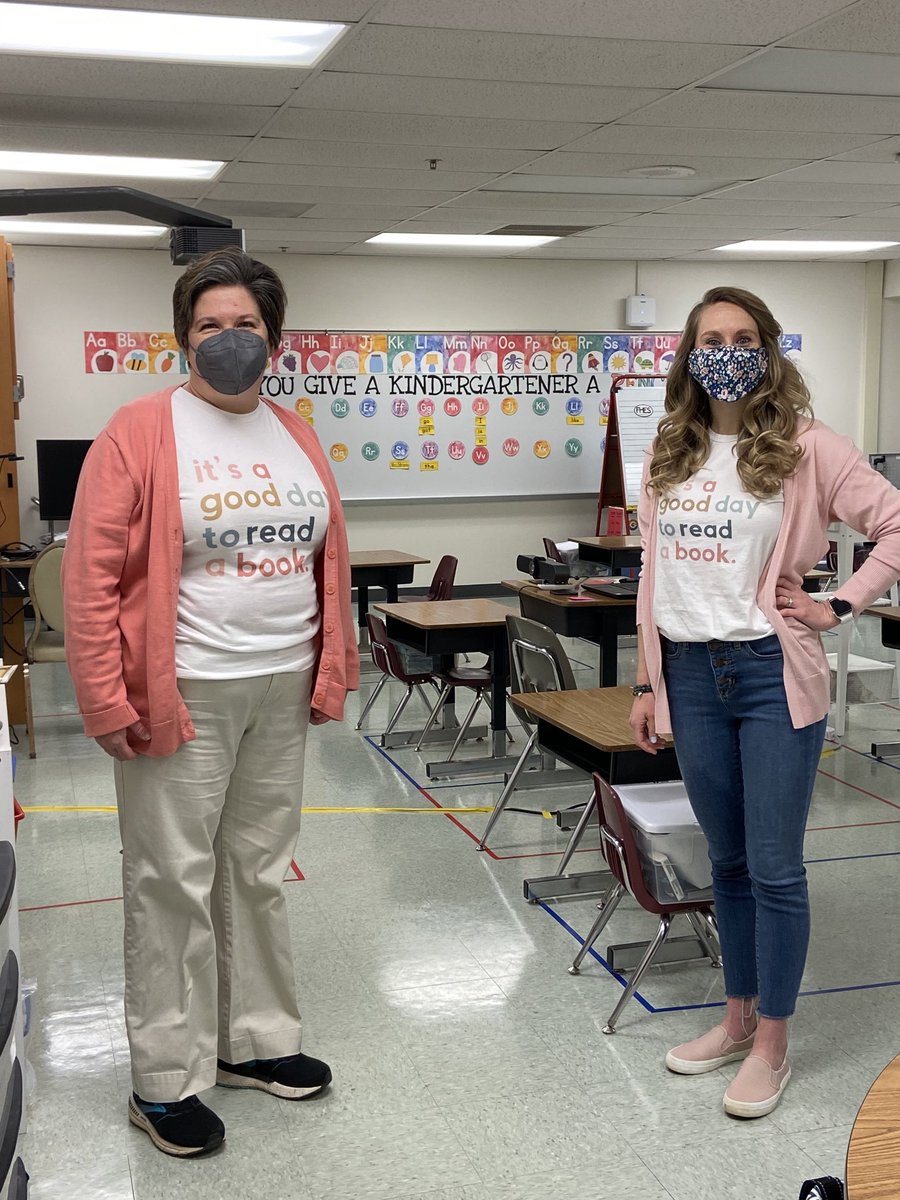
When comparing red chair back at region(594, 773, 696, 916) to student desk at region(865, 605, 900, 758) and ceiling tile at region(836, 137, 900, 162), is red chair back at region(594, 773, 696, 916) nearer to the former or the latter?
student desk at region(865, 605, 900, 758)

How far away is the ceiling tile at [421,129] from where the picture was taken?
548 centimetres

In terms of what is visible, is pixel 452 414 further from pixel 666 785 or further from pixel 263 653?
pixel 263 653

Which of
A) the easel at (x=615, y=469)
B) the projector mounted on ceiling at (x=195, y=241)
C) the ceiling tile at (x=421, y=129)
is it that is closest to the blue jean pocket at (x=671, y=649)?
the projector mounted on ceiling at (x=195, y=241)

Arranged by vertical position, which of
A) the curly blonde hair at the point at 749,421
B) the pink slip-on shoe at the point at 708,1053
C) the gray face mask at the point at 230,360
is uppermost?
the gray face mask at the point at 230,360

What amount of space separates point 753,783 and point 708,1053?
72 cm

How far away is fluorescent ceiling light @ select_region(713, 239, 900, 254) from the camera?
10086 millimetres

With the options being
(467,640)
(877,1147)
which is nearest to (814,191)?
(467,640)

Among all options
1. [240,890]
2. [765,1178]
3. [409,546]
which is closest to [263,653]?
[240,890]

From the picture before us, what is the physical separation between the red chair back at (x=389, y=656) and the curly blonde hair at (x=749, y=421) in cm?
324

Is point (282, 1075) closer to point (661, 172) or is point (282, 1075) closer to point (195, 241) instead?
point (195, 241)

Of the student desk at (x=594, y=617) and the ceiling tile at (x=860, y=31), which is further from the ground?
the ceiling tile at (x=860, y=31)

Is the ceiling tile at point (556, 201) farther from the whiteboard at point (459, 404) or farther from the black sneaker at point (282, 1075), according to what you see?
the black sneaker at point (282, 1075)

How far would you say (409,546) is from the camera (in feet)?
35.4

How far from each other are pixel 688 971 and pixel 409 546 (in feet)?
24.8
